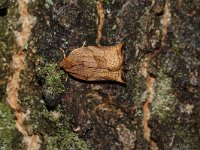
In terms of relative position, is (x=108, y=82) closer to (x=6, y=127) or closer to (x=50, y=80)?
(x=50, y=80)

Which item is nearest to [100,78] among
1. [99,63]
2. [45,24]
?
[99,63]

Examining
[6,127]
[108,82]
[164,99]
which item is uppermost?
[108,82]

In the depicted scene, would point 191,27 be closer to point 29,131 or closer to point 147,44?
point 147,44

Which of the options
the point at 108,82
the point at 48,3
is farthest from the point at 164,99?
the point at 48,3

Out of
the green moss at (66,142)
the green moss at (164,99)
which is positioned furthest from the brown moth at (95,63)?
the green moss at (66,142)

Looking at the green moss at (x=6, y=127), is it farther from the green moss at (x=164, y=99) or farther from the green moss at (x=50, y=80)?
the green moss at (x=164, y=99)
